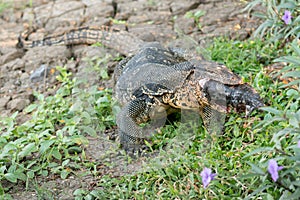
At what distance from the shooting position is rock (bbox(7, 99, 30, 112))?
654 cm

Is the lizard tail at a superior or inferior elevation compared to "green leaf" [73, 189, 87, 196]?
superior

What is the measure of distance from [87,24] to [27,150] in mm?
3222

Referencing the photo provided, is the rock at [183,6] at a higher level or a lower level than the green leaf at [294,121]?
lower

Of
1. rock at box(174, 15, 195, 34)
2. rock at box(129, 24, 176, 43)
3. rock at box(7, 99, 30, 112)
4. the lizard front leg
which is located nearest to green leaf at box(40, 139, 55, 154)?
the lizard front leg

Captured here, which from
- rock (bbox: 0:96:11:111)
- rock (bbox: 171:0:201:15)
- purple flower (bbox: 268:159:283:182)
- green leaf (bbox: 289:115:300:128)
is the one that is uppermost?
green leaf (bbox: 289:115:300:128)

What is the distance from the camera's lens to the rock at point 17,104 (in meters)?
6.54

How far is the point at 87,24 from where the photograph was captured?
817 cm

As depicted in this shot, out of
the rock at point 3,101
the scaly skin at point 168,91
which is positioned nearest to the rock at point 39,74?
the rock at point 3,101

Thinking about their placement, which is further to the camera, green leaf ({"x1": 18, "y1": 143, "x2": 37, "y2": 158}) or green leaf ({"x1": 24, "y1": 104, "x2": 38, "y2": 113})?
green leaf ({"x1": 24, "y1": 104, "x2": 38, "y2": 113})

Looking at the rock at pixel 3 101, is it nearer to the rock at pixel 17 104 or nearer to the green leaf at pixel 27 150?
the rock at pixel 17 104

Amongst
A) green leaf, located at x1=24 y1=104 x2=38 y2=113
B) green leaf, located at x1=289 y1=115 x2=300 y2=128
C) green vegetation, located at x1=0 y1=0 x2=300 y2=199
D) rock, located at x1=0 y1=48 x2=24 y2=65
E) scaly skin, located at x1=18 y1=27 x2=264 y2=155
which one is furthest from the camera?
rock, located at x1=0 y1=48 x2=24 y2=65

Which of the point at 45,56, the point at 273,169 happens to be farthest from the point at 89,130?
the point at 273,169

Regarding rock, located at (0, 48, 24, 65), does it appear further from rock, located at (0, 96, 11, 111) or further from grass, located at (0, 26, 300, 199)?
grass, located at (0, 26, 300, 199)

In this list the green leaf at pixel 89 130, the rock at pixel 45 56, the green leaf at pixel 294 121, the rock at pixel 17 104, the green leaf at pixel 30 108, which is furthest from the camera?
the rock at pixel 45 56
